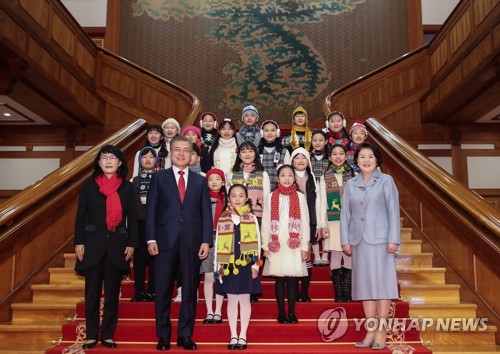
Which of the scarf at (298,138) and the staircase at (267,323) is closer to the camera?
the staircase at (267,323)

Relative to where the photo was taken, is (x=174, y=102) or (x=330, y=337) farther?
(x=174, y=102)

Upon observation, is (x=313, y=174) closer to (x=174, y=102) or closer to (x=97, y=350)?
(x=97, y=350)

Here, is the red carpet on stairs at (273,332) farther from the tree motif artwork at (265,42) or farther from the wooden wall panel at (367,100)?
the tree motif artwork at (265,42)

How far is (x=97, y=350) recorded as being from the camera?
127 inches

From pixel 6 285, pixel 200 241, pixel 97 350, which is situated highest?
pixel 200 241

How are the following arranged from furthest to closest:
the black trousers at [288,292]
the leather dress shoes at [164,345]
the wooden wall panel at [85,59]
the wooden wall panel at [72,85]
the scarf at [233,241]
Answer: the wooden wall panel at [85,59] < the wooden wall panel at [72,85] < the black trousers at [288,292] < the scarf at [233,241] < the leather dress shoes at [164,345]

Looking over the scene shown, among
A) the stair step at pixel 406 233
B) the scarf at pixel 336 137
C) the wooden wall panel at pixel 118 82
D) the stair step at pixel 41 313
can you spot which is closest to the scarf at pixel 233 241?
the stair step at pixel 41 313

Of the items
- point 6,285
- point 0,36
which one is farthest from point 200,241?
point 0,36

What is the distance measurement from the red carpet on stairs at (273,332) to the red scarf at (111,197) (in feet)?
2.47

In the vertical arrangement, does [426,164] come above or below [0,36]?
below

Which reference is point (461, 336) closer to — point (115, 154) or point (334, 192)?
point (334, 192)

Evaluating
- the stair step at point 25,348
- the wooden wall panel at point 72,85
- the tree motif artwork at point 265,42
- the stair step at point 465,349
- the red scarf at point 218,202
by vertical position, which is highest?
the tree motif artwork at point 265,42

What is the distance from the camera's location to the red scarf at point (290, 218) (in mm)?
3672

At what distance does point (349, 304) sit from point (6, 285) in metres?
2.50
